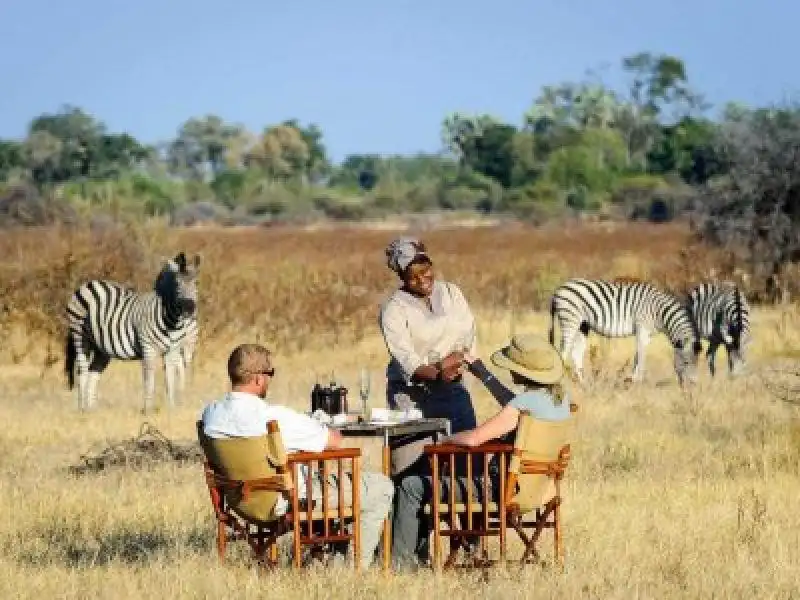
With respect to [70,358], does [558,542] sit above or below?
below

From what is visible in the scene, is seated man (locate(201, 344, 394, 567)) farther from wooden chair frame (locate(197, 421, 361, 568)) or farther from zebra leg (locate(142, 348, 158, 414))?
zebra leg (locate(142, 348, 158, 414))

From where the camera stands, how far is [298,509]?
9.15m

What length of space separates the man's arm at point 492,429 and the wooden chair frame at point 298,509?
1.88 ft

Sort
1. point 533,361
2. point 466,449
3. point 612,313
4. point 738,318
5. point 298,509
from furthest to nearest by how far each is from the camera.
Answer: point 612,313
point 738,318
point 533,361
point 466,449
point 298,509

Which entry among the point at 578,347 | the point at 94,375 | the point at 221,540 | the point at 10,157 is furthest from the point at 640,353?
the point at 10,157

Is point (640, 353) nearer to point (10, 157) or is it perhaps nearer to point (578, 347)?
point (578, 347)

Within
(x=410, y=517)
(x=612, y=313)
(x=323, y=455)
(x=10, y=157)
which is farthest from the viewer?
(x=10, y=157)

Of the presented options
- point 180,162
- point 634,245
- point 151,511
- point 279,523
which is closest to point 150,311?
point 151,511

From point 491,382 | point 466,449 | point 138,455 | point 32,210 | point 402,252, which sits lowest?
point 138,455

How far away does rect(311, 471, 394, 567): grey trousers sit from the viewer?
9.42 metres

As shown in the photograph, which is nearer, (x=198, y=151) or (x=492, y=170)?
(x=492, y=170)

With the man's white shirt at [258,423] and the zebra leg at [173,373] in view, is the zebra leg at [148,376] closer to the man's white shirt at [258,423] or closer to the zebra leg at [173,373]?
the zebra leg at [173,373]

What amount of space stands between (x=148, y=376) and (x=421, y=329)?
30.7 ft

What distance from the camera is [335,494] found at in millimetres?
9422
